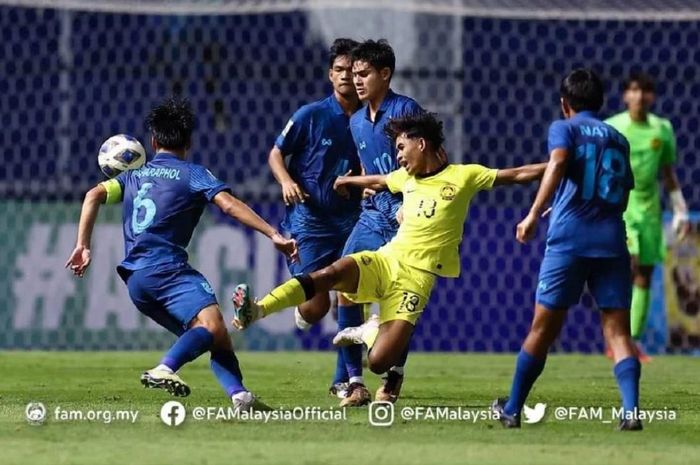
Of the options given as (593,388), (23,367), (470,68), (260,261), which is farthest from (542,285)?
(470,68)

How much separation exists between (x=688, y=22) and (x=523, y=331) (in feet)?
14.0

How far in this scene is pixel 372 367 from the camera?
28.5ft

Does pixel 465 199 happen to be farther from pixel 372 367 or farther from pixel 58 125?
pixel 58 125

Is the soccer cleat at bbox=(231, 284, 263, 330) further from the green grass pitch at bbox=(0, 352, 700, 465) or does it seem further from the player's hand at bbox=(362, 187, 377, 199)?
the player's hand at bbox=(362, 187, 377, 199)

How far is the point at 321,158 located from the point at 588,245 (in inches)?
124

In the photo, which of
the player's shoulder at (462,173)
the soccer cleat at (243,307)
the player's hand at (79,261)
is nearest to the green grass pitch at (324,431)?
the soccer cleat at (243,307)

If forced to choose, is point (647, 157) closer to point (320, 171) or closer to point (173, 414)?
point (320, 171)

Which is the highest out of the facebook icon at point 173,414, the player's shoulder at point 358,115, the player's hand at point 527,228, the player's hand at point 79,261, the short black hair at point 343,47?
the short black hair at point 343,47

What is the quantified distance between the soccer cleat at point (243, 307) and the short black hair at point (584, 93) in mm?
1830

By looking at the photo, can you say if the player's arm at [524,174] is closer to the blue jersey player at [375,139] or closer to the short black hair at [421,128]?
the short black hair at [421,128]

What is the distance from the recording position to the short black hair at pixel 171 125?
28.6ft

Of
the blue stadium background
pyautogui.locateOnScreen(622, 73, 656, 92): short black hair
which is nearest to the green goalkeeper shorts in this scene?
pyautogui.locateOnScreen(622, 73, 656, 92): short black hair

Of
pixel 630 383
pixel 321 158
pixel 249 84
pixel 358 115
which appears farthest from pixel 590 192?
pixel 249 84

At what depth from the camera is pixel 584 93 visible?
7797 millimetres
